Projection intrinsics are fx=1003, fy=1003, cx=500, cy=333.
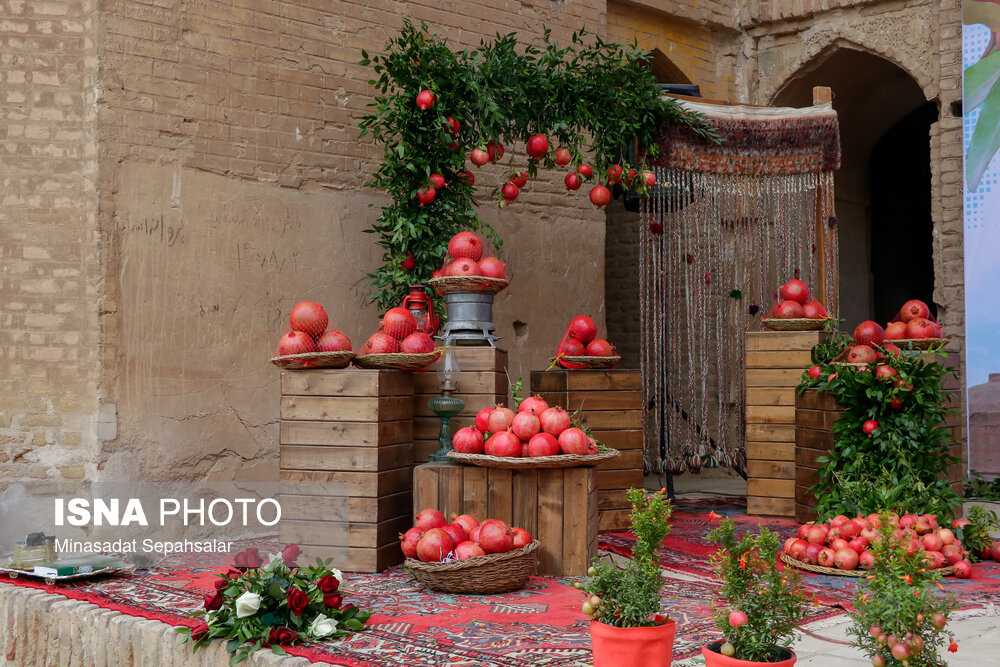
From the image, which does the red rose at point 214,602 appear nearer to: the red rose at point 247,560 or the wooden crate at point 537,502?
the red rose at point 247,560

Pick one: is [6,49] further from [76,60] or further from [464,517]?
A: [464,517]

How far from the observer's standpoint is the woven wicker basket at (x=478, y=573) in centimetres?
450

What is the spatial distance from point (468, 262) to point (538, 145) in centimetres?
146

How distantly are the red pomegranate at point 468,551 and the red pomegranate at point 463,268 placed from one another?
5.35 feet

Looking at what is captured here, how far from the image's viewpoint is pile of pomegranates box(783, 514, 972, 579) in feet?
16.2

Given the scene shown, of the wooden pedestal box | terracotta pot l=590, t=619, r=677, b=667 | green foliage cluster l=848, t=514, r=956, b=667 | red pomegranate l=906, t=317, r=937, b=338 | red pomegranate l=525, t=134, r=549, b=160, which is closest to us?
green foliage cluster l=848, t=514, r=956, b=667

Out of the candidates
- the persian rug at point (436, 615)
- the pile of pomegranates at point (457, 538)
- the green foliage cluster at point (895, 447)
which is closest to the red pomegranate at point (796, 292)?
the green foliage cluster at point (895, 447)

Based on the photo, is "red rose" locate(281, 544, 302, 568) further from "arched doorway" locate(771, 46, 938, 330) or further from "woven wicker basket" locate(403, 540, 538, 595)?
"arched doorway" locate(771, 46, 938, 330)

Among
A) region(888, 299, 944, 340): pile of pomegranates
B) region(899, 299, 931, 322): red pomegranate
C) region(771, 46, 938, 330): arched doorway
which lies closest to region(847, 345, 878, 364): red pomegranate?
region(888, 299, 944, 340): pile of pomegranates

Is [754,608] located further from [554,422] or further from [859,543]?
[859,543]

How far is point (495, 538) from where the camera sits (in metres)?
4.58

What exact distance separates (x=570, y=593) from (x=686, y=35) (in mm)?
6906

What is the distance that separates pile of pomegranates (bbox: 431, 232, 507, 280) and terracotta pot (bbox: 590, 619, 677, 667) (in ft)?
9.17

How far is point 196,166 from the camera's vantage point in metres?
6.30
